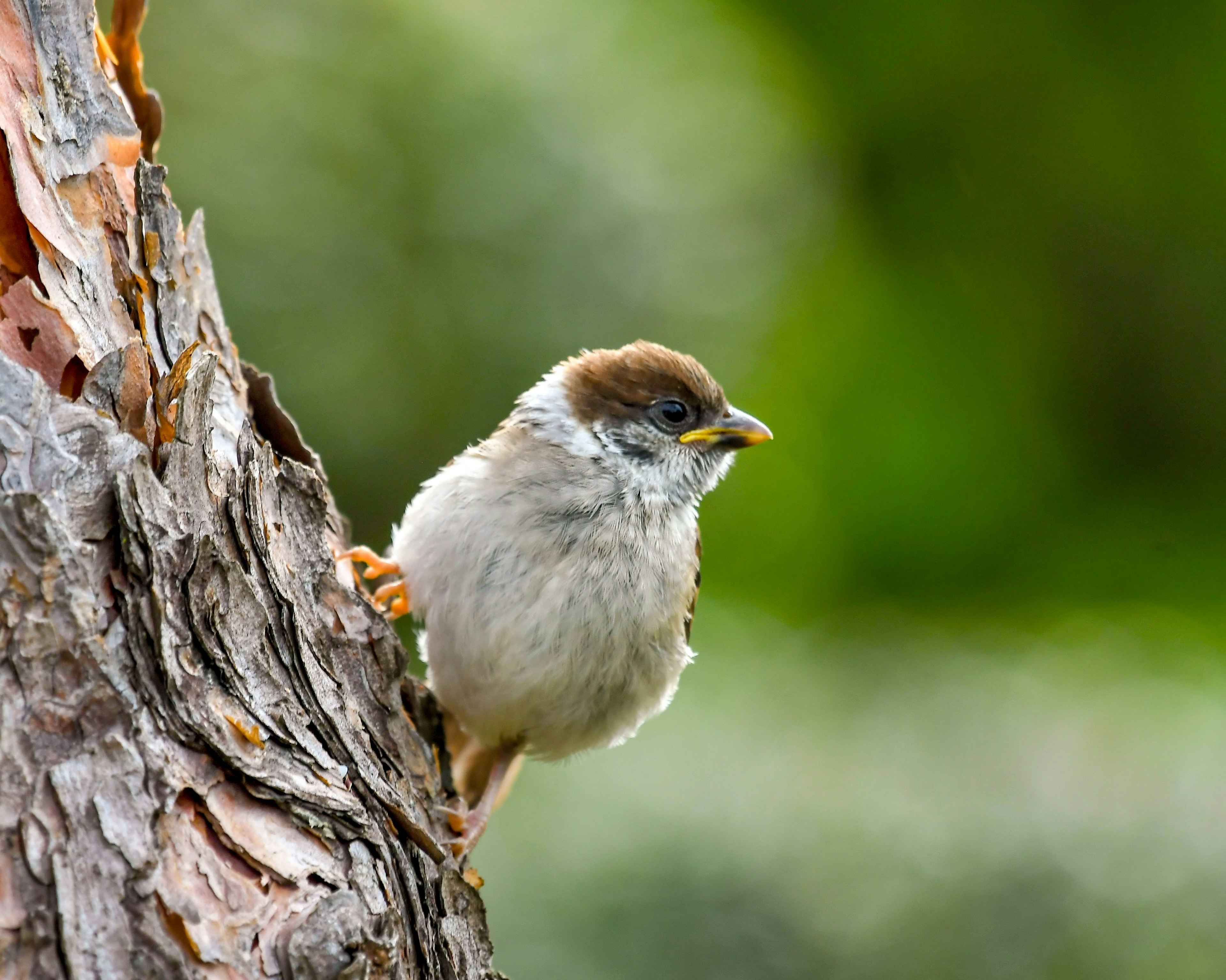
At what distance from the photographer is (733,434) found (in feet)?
12.2

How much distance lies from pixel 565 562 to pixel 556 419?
2.02 ft

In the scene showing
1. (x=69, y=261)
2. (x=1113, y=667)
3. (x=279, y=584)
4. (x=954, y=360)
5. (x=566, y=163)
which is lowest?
(x=279, y=584)

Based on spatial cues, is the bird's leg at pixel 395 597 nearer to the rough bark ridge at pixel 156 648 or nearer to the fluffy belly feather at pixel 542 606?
the fluffy belly feather at pixel 542 606

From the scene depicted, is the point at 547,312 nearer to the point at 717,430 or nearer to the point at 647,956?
the point at 717,430

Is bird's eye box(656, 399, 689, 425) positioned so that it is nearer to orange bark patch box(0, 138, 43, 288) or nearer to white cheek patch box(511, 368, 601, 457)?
white cheek patch box(511, 368, 601, 457)

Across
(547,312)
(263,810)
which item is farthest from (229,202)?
(263,810)

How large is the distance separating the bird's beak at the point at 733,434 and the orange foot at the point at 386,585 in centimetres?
103

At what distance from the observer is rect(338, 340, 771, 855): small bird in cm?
312

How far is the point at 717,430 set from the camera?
3.71 meters

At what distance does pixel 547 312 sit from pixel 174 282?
232cm

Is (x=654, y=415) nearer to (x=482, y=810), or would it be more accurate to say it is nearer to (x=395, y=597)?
(x=395, y=597)

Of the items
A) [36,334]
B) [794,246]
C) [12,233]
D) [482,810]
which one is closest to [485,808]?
[482,810]

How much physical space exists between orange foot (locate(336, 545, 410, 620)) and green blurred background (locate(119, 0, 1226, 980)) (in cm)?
117

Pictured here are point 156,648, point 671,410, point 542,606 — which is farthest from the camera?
point 671,410
